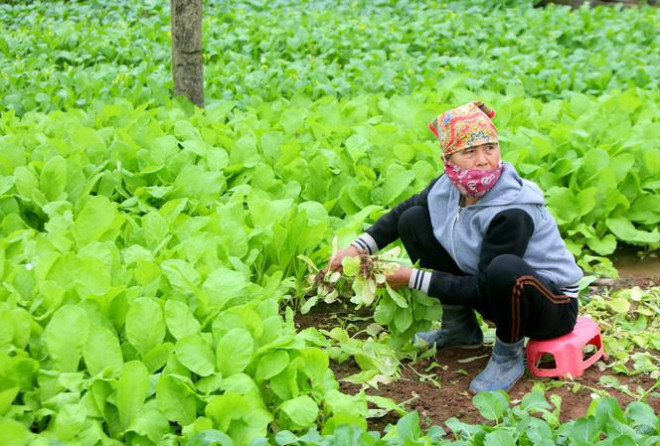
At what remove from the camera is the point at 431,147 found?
5.14 meters

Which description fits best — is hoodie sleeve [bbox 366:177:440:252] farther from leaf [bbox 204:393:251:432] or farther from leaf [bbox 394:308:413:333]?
leaf [bbox 204:393:251:432]

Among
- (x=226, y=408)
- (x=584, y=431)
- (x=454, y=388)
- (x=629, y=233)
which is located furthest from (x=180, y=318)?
(x=629, y=233)

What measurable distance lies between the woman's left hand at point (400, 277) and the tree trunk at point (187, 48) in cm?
336

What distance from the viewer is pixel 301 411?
2877 millimetres

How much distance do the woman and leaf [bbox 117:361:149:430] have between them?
0.98 meters

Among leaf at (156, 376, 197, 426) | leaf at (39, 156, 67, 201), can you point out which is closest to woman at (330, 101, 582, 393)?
leaf at (156, 376, 197, 426)

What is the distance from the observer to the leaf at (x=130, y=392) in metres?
2.82

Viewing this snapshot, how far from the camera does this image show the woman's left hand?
3.33 meters

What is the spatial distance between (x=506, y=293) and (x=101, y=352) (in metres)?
1.32

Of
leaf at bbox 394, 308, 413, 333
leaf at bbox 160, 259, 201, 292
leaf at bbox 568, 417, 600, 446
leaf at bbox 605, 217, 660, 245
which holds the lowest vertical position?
leaf at bbox 605, 217, 660, 245

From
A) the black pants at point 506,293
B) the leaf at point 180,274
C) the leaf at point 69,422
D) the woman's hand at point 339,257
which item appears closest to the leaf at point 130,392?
the leaf at point 69,422

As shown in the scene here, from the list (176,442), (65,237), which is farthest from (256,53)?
(176,442)

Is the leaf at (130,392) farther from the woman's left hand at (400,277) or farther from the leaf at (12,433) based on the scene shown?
the woman's left hand at (400,277)

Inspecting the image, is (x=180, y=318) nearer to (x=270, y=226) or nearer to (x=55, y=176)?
(x=270, y=226)
